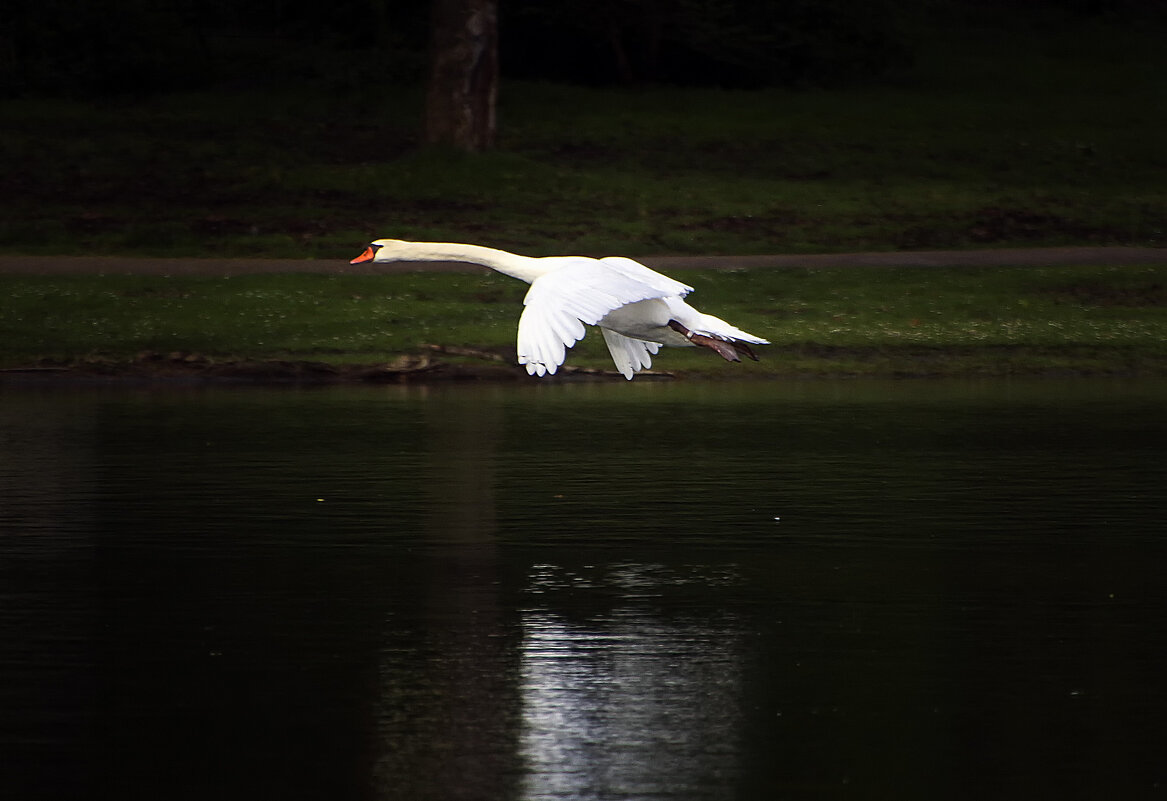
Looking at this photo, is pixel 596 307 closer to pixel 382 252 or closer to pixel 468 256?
pixel 468 256

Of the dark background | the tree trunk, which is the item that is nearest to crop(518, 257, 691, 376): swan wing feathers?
the tree trunk

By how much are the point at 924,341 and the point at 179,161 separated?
1414cm

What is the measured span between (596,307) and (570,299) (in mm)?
146

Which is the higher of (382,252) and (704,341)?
Result: (382,252)

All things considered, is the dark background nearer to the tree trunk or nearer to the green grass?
the green grass

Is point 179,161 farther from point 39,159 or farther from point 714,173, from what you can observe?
point 714,173

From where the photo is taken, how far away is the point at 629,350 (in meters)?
14.2

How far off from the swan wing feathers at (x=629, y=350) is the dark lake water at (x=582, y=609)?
31.7 inches

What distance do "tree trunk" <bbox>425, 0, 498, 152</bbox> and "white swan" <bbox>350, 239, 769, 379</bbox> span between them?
1558 centimetres

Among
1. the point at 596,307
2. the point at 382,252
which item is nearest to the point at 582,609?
the point at 596,307

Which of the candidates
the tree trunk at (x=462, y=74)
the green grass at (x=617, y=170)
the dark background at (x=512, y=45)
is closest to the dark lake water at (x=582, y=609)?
the green grass at (x=617, y=170)

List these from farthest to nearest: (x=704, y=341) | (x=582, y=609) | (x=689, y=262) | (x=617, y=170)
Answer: (x=617, y=170), (x=689, y=262), (x=704, y=341), (x=582, y=609)

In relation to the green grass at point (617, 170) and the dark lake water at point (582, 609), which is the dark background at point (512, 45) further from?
the dark lake water at point (582, 609)

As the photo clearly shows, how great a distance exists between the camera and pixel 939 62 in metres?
47.7
